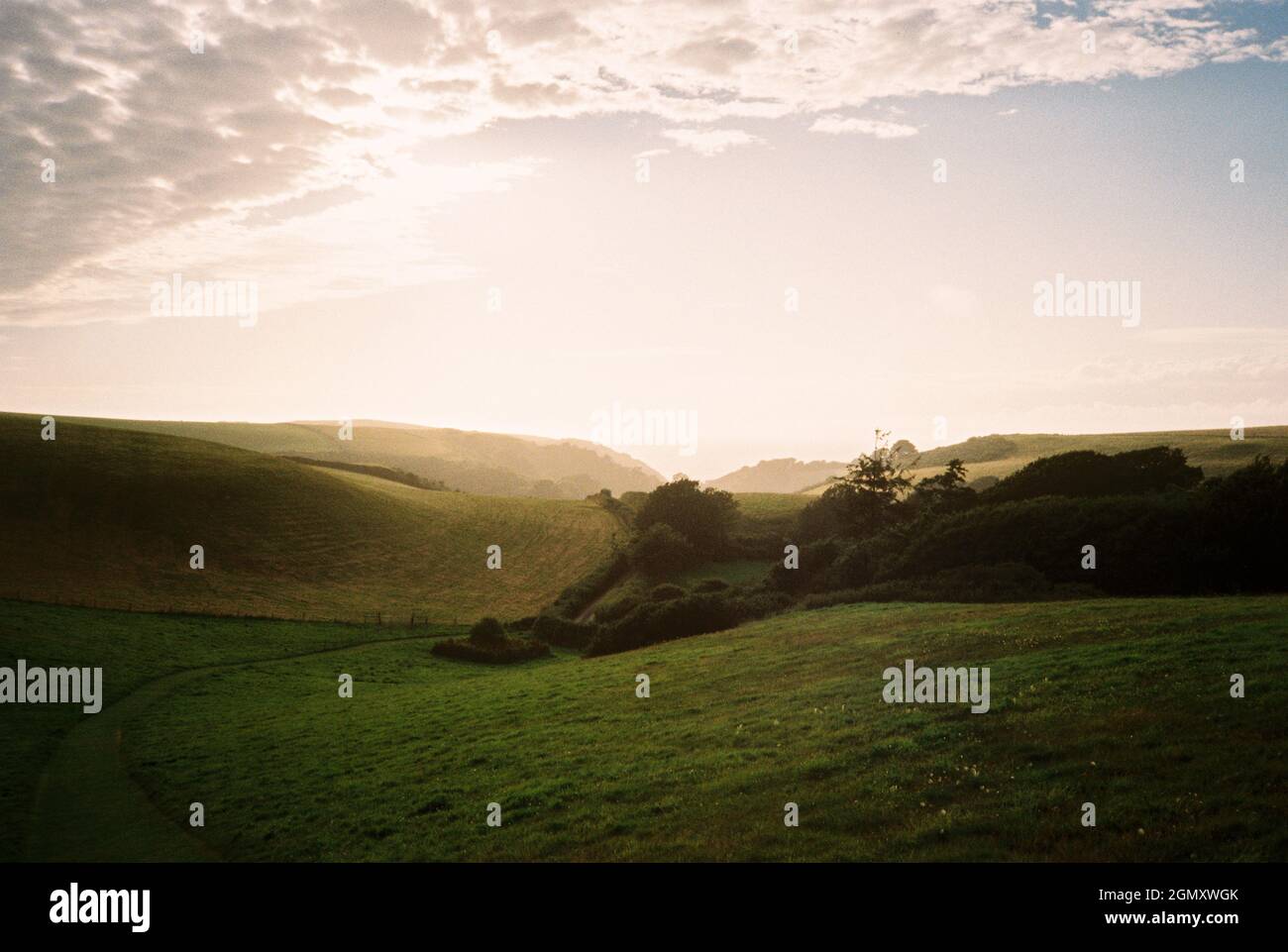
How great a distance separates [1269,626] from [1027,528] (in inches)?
1002

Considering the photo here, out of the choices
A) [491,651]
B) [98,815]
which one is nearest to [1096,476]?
[491,651]

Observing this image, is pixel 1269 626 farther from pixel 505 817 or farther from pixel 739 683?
pixel 505 817

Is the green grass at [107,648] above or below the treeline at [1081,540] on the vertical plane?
below

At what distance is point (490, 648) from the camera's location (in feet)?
184

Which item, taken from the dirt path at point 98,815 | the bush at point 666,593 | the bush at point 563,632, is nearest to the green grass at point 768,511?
the bush at point 666,593

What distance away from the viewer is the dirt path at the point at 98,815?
19969 mm

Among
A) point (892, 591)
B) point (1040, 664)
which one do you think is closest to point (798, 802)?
point (1040, 664)

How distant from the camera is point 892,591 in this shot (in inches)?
1715

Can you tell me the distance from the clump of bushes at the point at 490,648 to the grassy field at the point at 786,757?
17069 millimetres

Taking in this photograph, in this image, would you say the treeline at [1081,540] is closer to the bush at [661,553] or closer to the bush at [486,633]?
the bush at [661,553]
